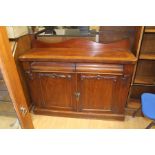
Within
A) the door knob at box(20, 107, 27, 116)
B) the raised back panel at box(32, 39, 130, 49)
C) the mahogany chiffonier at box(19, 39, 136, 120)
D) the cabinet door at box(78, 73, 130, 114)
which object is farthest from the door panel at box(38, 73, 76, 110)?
the door knob at box(20, 107, 27, 116)

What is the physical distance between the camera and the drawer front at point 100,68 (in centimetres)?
147

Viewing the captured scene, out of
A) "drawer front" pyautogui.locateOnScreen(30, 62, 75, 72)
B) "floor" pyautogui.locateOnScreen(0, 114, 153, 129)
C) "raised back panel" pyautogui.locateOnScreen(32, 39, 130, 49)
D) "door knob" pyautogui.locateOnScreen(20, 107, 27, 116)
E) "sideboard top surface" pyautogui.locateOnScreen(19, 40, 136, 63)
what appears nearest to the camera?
"door knob" pyautogui.locateOnScreen(20, 107, 27, 116)

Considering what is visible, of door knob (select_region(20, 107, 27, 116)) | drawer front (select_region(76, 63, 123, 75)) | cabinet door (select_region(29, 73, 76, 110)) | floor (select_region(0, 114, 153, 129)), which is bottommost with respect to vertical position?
floor (select_region(0, 114, 153, 129))

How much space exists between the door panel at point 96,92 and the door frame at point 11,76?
2.76ft

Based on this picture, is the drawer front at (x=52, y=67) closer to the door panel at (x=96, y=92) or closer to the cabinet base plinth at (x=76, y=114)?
the door panel at (x=96, y=92)

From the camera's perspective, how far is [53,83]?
1661mm

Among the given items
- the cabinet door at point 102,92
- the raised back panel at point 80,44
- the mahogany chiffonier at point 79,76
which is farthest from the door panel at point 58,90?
the raised back panel at point 80,44

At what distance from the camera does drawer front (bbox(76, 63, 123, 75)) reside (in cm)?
147

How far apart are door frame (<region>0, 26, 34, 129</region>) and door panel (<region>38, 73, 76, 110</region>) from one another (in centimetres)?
78

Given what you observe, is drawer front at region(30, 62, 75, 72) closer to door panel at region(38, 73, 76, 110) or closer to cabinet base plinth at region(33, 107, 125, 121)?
door panel at region(38, 73, 76, 110)
